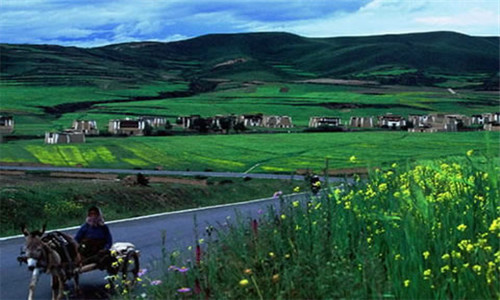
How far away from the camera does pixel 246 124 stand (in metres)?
81.4

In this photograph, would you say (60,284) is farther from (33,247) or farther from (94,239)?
(94,239)

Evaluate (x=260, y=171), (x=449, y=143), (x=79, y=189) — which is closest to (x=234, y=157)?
(x=260, y=171)

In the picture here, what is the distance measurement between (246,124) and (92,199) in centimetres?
5498

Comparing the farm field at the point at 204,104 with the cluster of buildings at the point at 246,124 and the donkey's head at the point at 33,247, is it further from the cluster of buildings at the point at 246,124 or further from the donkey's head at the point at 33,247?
the donkey's head at the point at 33,247

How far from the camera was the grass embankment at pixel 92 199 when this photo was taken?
902 inches

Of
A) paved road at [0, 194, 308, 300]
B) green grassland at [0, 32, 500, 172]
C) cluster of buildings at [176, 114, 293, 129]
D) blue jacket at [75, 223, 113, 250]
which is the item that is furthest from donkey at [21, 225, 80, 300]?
cluster of buildings at [176, 114, 293, 129]

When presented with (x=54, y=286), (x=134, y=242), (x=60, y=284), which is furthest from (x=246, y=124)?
(x=60, y=284)

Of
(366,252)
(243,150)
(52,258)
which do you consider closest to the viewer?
(366,252)

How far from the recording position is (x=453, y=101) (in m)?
120

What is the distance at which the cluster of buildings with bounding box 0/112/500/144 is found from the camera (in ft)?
223

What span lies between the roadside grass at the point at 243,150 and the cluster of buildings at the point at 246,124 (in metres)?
4.31

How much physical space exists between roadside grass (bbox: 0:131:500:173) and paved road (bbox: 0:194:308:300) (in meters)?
22.5

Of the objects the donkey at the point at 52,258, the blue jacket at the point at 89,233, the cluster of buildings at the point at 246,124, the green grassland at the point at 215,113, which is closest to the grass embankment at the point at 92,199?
the blue jacket at the point at 89,233

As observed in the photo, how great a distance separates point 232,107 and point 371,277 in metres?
98.4
